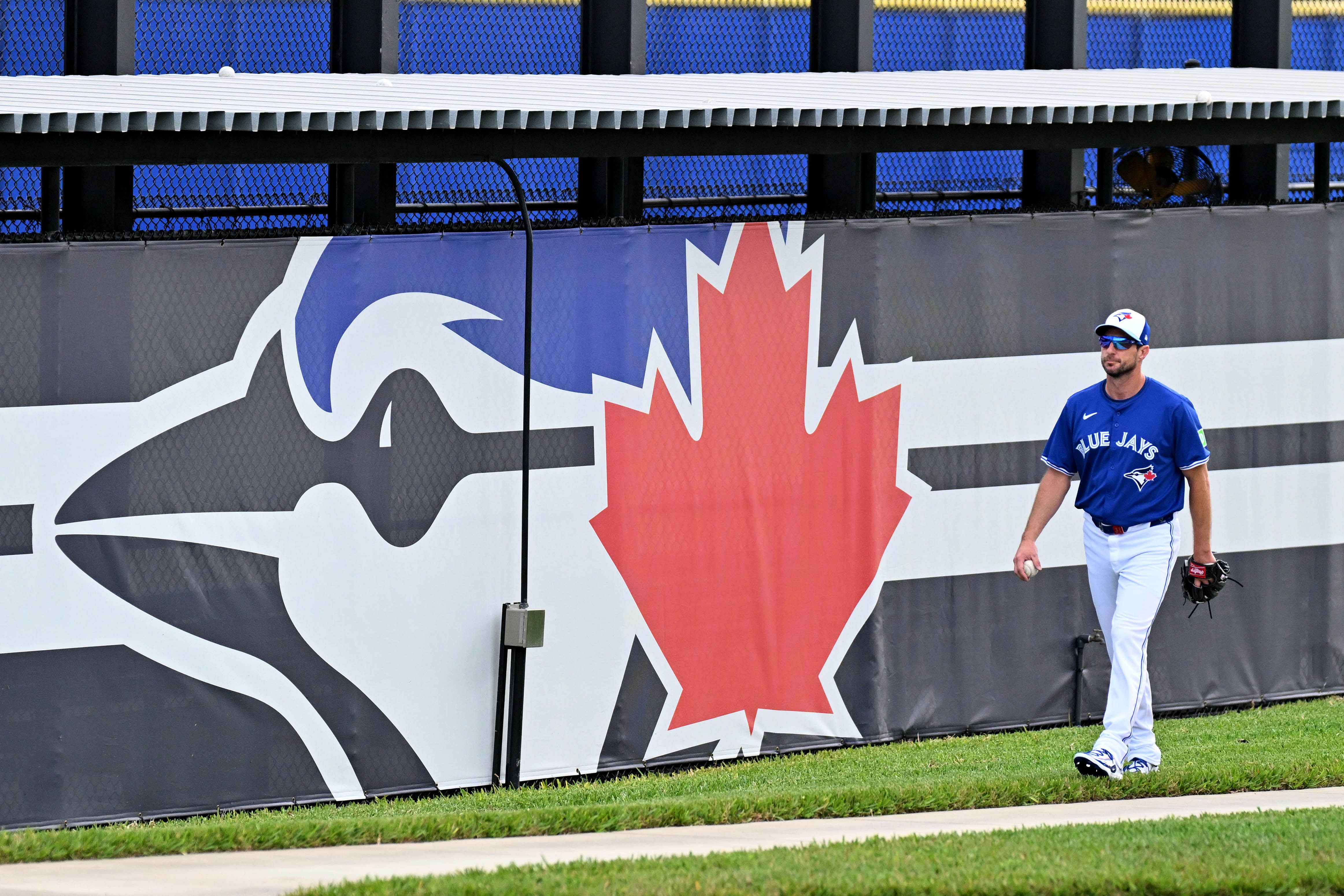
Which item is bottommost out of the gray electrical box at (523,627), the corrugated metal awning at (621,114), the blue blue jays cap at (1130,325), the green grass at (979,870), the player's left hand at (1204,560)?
the green grass at (979,870)

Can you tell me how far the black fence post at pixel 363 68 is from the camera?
30.1 ft

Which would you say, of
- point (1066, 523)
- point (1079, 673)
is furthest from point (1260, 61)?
point (1079, 673)

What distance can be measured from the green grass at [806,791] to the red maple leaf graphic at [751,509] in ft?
1.63

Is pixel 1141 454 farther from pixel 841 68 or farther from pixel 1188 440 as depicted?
pixel 841 68

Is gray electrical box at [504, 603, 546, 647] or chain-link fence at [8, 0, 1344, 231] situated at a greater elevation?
chain-link fence at [8, 0, 1344, 231]

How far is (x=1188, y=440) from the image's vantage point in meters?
7.09

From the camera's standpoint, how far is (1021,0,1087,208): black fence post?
1088 centimetres

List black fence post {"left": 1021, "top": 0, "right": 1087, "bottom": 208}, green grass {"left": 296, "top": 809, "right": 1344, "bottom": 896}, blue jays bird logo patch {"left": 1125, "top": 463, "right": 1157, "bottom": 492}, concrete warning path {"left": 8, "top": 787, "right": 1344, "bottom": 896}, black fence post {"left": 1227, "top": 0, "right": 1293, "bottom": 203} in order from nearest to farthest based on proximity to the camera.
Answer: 1. green grass {"left": 296, "top": 809, "right": 1344, "bottom": 896}
2. concrete warning path {"left": 8, "top": 787, "right": 1344, "bottom": 896}
3. blue jays bird logo patch {"left": 1125, "top": 463, "right": 1157, "bottom": 492}
4. black fence post {"left": 1021, "top": 0, "right": 1087, "bottom": 208}
5. black fence post {"left": 1227, "top": 0, "right": 1293, "bottom": 203}

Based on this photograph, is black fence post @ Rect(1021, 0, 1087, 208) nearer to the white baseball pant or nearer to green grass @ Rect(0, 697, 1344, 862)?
green grass @ Rect(0, 697, 1344, 862)

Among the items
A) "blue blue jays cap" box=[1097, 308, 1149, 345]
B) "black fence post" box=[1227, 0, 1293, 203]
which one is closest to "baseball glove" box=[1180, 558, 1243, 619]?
"blue blue jays cap" box=[1097, 308, 1149, 345]

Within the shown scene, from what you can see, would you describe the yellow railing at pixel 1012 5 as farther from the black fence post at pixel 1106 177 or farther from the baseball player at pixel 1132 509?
the baseball player at pixel 1132 509

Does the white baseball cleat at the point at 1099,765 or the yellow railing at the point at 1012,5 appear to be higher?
the yellow railing at the point at 1012,5

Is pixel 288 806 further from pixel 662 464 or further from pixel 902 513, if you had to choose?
pixel 902 513

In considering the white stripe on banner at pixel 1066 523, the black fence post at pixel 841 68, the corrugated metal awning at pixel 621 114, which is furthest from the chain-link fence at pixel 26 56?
the white stripe on banner at pixel 1066 523
